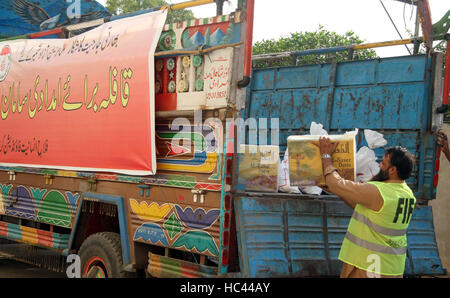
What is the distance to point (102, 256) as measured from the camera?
465 centimetres

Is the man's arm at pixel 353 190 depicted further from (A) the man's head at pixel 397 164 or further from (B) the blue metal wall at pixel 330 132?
(B) the blue metal wall at pixel 330 132

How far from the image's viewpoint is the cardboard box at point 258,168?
397 centimetres

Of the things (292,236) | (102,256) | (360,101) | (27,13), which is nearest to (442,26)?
(360,101)

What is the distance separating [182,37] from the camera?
4.24 m

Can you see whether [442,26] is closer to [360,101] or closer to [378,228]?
[360,101]

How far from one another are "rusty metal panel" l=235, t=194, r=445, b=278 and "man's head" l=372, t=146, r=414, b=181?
699 mm

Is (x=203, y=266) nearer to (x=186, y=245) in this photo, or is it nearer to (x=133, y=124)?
(x=186, y=245)

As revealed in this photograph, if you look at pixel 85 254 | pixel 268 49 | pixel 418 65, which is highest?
pixel 268 49

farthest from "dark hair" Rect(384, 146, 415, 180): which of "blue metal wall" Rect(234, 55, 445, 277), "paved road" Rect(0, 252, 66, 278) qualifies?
"paved road" Rect(0, 252, 66, 278)

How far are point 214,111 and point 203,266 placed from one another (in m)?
1.09

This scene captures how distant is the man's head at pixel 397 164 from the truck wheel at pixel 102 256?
88.6 inches

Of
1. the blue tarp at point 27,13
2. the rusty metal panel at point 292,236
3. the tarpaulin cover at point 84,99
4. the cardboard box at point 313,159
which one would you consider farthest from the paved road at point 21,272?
the cardboard box at point 313,159

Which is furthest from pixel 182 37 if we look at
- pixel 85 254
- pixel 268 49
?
pixel 268 49

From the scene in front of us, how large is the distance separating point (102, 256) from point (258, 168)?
1.62 m
